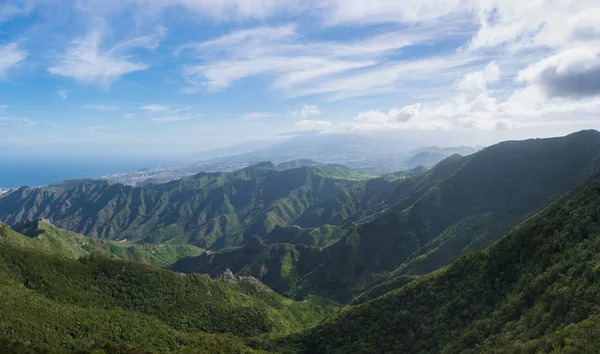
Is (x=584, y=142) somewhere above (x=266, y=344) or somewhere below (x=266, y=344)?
above

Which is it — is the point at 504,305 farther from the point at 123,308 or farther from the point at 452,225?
the point at 452,225

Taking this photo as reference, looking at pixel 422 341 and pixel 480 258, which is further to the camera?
pixel 480 258

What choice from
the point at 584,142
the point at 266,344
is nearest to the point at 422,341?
the point at 266,344

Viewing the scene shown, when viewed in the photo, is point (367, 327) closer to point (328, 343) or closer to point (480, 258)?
point (328, 343)

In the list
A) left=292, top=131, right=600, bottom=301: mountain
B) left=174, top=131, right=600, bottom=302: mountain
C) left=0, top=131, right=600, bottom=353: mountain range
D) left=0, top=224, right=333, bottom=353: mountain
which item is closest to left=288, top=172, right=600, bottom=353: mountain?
left=0, top=131, right=600, bottom=353: mountain range

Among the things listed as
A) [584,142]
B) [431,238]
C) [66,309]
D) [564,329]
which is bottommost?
[431,238]

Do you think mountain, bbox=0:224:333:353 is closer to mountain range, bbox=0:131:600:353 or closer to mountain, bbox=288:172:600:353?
mountain range, bbox=0:131:600:353

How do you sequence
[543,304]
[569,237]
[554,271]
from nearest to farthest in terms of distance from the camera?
[543,304] < [554,271] < [569,237]

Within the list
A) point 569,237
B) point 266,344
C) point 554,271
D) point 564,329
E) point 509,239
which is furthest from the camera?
point 266,344
